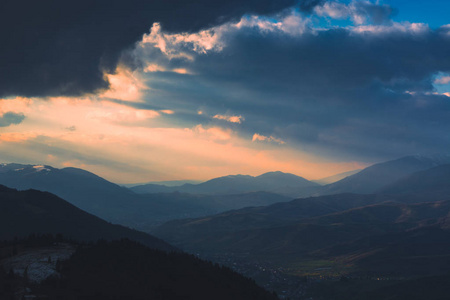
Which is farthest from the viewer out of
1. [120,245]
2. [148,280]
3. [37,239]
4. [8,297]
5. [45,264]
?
[120,245]

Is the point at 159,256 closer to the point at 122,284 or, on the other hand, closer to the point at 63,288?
the point at 122,284

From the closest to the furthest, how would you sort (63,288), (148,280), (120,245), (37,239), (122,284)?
(63,288) → (122,284) → (148,280) → (37,239) → (120,245)

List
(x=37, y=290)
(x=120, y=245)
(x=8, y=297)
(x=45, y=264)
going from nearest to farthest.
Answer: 1. (x=8, y=297)
2. (x=37, y=290)
3. (x=45, y=264)
4. (x=120, y=245)

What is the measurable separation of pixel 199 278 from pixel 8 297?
173 ft

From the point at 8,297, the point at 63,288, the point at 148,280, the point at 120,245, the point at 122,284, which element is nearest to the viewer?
the point at 8,297

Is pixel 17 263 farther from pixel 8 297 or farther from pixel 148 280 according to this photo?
pixel 148 280

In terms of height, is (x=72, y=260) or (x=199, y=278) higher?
(x=72, y=260)

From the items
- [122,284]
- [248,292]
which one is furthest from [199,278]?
[122,284]

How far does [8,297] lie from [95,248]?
41.0 m

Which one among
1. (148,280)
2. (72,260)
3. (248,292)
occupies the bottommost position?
(248,292)

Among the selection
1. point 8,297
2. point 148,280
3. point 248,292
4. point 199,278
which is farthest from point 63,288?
point 248,292

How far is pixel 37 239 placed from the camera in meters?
106

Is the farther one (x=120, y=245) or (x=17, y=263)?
(x=120, y=245)

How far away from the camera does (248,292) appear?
10919 centimetres
